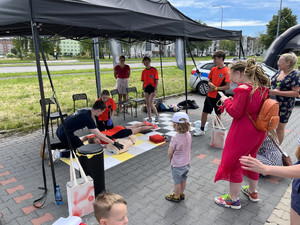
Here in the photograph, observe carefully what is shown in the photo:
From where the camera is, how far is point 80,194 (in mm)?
2627

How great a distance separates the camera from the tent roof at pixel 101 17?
2699 millimetres

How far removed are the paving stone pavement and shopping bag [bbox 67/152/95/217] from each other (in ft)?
0.47

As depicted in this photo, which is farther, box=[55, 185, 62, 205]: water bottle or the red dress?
box=[55, 185, 62, 205]: water bottle

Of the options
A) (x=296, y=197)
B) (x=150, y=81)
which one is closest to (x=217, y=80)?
(x=150, y=81)

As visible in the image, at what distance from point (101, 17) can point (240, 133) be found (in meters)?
2.54

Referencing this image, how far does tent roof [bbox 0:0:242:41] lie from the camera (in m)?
2.70

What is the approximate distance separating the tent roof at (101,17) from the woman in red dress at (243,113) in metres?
2.04

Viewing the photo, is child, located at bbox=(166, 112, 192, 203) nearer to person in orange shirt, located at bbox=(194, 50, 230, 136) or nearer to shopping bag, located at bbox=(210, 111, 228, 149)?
shopping bag, located at bbox=(210, 111, 228, 149)

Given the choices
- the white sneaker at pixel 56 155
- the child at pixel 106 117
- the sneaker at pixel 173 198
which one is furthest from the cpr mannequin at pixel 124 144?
the sneaker at pixel 173 198

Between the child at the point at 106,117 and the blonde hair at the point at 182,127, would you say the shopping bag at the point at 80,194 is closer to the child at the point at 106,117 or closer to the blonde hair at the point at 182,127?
the blonde hair at the point at 182,127

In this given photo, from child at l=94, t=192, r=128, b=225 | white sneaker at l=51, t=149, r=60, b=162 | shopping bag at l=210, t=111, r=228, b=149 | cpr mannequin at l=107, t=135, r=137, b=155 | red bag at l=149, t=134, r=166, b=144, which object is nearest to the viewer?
child at l=94, t=192, r=128, b=225

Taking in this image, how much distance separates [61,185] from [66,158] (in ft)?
3.11

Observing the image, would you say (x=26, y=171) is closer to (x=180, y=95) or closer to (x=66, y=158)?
(x=66, y=158)

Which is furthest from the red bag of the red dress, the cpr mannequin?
the red dress
